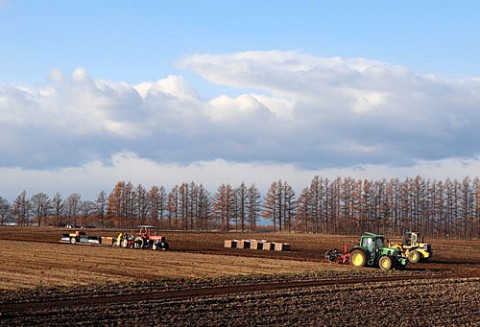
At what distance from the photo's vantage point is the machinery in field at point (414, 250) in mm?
44344

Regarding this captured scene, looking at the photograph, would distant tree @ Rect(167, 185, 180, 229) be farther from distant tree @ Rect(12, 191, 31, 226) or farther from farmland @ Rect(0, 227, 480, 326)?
farmland @ Rect(0, 227, 480, 326)

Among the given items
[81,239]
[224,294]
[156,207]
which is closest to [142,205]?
[156,207]

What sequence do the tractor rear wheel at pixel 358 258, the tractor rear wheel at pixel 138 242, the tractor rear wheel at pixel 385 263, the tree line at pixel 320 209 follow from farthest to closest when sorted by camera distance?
1. the tree line at pixel 320 209
2. the tractor rear wheel at pixel 138 242
3. the tractor rear wheel at pixel 358 258
4. the tractor rear wheel at pixel 385 263

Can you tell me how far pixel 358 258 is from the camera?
125ft

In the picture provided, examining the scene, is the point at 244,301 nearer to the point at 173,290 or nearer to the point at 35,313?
the point at 173,290

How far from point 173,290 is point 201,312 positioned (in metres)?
5.45

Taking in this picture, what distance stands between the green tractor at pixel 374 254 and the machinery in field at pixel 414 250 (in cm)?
596

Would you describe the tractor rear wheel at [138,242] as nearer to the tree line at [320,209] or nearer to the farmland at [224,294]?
the farmland at [224,294]

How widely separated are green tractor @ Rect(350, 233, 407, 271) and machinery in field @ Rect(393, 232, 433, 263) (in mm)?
5957

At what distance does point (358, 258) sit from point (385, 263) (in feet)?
6.48

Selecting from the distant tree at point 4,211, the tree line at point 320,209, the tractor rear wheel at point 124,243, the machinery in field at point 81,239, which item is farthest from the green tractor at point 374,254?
the distant tree at point 4,211

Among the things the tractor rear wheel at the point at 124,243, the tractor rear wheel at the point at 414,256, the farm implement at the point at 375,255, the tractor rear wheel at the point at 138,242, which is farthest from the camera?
the tractor rear wheel at the point at 124,243

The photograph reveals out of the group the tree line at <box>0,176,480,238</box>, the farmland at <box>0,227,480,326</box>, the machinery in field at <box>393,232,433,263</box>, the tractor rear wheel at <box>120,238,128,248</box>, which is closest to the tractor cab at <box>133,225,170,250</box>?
the tractor rear wheel at <box>120,238,128,248</box>

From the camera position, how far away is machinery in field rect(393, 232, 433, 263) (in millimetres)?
44344
